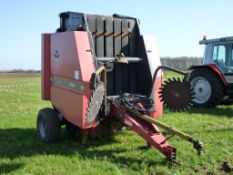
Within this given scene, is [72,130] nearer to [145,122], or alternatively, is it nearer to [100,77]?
[100,77]

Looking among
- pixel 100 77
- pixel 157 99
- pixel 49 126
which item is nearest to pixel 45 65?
pixel 49 126

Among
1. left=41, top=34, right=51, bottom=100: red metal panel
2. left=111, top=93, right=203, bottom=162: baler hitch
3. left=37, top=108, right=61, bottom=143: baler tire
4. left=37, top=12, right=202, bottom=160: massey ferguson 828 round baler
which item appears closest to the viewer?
left=111, top=93, right=203, bottom=162: baler hitch

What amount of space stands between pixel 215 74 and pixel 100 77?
5757mm

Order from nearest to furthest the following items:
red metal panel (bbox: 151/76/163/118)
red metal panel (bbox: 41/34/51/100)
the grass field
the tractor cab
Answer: the grass field
red metal panel (bbox: 151/76/163/118)
red metal panel (bbox: 41/34/51/100)
the tractor cab

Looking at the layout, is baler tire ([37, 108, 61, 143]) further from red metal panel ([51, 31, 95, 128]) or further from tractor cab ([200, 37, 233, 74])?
tractor cab ([200, 37, 233, 74])

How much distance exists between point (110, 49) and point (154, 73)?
3.00ft

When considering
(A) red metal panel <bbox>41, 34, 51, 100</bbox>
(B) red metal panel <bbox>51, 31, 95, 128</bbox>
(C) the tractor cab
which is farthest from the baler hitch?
(C) the tractor cab

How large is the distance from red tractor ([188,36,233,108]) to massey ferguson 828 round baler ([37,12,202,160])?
4.23 metres

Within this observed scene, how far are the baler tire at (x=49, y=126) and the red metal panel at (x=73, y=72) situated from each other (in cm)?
18

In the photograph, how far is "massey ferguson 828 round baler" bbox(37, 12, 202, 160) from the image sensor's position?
615cm

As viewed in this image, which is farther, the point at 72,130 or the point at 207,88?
the point at 207,88

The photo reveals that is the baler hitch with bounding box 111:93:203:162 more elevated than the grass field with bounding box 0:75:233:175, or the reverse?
the baler hitch with bounding box 111:93:203:162

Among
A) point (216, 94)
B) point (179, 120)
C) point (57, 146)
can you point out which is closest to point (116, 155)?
point (57, 146)

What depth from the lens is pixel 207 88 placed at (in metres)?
11.7
